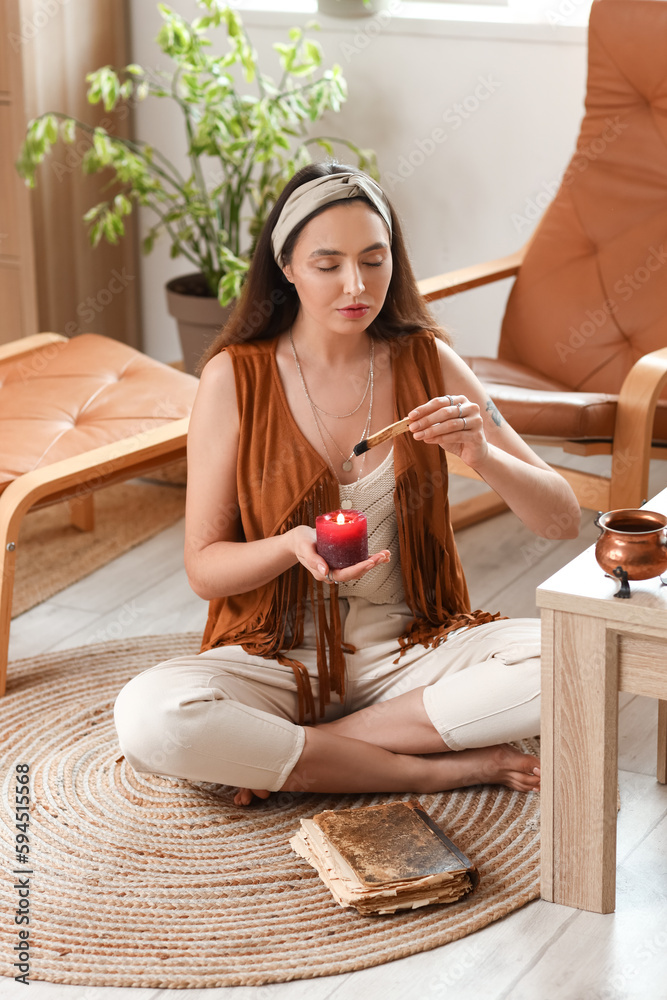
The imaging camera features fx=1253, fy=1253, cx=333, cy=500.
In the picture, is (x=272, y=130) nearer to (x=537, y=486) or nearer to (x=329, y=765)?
(x=537, y=486)

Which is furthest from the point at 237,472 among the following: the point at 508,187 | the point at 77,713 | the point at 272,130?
the point at 508,187

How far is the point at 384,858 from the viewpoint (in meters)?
1.66

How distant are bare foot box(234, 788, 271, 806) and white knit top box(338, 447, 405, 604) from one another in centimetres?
32

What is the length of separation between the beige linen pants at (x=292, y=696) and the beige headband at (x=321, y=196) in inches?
22.2

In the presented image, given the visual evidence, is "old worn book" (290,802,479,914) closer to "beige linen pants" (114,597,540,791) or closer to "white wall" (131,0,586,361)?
"beige linen pants" (114,597,540,791)

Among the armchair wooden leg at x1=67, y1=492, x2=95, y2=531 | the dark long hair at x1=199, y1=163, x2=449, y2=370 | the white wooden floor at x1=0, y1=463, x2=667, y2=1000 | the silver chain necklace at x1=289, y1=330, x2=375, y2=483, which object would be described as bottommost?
the white wooden floor at x1=0, y1=463, x2=667, y2=1000

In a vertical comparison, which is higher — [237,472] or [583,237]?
[583,237]

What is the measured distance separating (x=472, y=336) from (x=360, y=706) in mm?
1871

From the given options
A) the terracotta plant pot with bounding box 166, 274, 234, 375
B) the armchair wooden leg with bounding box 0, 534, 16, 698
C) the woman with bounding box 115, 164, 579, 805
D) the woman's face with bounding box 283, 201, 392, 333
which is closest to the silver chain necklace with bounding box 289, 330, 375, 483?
the woman with bounding box 115, 164, 579, 805

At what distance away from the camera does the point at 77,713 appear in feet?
7.14

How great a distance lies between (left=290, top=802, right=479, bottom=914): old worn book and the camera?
1.61 m

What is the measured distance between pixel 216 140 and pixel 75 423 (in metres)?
1.16

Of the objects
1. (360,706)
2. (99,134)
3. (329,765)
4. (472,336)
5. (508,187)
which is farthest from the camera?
(472,336)

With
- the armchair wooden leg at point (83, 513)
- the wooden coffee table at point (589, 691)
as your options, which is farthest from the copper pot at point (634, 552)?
the armchair wooden leg at point (83, 513)
